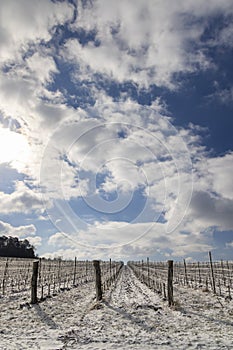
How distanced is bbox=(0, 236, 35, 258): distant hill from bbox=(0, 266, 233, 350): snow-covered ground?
110894 millimetres

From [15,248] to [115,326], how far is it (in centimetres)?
12095

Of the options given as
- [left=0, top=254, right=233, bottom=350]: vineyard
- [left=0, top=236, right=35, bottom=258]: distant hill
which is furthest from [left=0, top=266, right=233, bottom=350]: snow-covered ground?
[left=0, top=236, right=35, bottom=258]: distant hill

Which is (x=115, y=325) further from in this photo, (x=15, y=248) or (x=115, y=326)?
(x=15, y=248)

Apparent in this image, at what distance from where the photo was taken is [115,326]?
11328 mm

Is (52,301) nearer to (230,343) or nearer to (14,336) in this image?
(14,336)

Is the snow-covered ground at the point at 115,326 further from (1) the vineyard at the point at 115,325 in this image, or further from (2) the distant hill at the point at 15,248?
(2) the distant hill at the point at 15,248

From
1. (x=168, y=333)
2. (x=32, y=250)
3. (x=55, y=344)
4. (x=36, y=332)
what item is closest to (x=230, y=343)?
(x=168, y=333)

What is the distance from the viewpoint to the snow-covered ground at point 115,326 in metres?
8.99

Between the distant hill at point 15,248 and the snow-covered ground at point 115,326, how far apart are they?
11089 cm

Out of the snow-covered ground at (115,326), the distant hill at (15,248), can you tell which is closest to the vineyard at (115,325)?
the snow-covered ground at (115,326)

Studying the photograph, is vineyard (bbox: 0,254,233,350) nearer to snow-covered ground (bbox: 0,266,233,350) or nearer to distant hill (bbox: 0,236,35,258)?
snow-covered ground (bbox: 0,266,233,350)

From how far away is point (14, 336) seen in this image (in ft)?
32.7

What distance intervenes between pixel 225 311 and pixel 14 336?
29.7 ft

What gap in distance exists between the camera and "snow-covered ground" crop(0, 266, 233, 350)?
8.99m
